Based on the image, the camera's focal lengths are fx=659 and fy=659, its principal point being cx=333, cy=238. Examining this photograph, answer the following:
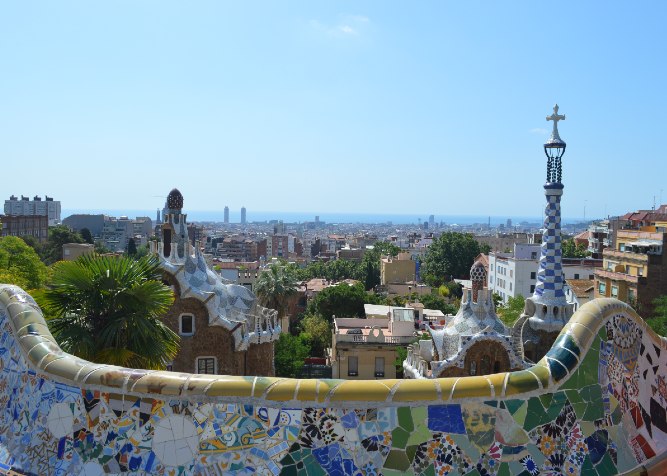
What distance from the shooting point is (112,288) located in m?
9.16

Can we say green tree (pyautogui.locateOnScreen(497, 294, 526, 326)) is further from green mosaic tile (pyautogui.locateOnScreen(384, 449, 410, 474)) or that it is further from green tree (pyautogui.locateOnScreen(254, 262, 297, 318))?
→ green mosaic tile (pyautogui.locateOnScreen(384, 449, 410, 474))

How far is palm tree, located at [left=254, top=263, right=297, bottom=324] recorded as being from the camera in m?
34.7

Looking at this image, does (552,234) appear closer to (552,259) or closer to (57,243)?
(552,259)

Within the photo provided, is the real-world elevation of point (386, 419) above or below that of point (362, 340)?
above

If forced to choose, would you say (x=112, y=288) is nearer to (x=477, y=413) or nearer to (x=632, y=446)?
(x=477, y=413)

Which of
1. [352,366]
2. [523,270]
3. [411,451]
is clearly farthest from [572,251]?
[411,451]

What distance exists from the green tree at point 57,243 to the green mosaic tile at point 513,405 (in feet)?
234

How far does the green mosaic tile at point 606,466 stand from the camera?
17.8 feet

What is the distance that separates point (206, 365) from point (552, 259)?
10614 millimetres

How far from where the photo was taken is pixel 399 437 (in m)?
5.05

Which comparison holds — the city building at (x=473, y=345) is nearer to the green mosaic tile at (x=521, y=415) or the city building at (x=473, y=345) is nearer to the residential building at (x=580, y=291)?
the green mosaic tile at (x=521, y=415)

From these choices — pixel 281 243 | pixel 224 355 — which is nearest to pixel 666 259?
pixel 224 355

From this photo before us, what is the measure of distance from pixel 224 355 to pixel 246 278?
26.5 metres

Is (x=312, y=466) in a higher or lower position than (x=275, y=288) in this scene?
higher
